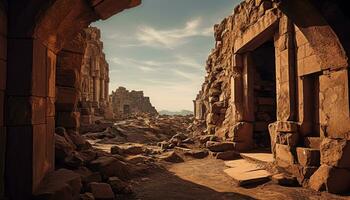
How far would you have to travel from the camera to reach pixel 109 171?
4.94 metres

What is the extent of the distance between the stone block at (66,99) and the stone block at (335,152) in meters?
5.08

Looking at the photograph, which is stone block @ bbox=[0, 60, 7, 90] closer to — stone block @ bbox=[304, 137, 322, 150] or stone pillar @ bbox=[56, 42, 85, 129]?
stone pillar @ bbox=[56, 42, 85, 129]

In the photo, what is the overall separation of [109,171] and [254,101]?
5684 millimetres

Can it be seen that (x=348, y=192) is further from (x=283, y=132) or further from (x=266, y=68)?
(x=266, y=68)

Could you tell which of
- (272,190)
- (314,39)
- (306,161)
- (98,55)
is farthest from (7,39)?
(98,55)

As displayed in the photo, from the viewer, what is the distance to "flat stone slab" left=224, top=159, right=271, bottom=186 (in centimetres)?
521

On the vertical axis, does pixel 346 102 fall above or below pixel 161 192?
above

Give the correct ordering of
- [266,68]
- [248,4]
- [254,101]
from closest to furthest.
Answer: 1. [248,4]
2. [254,101]
3. [266,68]

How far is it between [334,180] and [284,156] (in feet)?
4.80

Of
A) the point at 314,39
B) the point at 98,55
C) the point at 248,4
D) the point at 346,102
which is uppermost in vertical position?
the point at 98,55

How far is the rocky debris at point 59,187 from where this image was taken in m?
2.90

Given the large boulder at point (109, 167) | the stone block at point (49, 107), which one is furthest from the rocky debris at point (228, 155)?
the stone block at point (49, 107)

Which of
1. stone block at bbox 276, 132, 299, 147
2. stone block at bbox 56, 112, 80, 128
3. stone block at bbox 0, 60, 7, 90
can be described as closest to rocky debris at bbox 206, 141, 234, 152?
stone block at bbox 276, 132, 299, 147

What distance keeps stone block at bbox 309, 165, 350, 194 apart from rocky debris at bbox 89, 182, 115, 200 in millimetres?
3456
